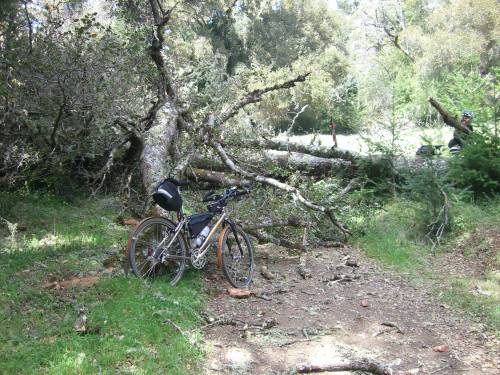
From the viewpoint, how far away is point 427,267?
6750 mm

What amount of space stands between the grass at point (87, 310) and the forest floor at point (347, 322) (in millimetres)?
370

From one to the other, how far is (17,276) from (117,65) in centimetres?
425

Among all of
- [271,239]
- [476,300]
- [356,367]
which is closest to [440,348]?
[356,367]

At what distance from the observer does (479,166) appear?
867 cm

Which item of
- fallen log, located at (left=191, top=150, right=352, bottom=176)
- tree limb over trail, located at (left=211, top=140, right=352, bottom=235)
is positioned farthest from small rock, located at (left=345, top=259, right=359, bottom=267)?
fallen log, located at (left=191, top=150, right=352, bottom=176)

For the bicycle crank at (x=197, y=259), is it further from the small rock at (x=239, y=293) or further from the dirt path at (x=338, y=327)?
the small rock at (x=239, y=293)

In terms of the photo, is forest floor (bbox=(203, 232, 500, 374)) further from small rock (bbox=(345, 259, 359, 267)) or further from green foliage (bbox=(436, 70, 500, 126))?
green foliage (bbox=(436, 70, 500, 126))

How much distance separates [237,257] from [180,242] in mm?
865

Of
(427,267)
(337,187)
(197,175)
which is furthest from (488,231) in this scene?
(197,175)

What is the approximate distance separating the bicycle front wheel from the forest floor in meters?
0.16

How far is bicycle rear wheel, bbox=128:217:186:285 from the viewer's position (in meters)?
5.03

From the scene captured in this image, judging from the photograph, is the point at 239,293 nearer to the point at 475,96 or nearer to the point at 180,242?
the point at 180,242

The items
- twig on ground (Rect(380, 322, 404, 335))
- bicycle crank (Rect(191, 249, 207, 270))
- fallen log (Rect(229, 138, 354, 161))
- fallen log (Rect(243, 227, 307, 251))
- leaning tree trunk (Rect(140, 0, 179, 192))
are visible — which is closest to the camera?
twig on ground (Rect(380, 322, 404, 335))

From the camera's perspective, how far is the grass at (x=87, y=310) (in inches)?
141
